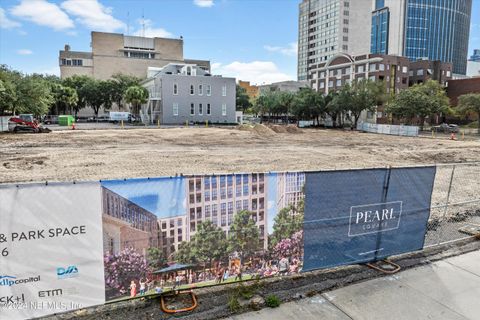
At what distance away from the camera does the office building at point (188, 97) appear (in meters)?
61.9

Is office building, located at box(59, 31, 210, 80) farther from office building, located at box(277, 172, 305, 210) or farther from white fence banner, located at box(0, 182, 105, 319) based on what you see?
white fence banner, located at box(0, 182, 105, 319)

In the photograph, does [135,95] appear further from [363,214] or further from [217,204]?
[217,204]

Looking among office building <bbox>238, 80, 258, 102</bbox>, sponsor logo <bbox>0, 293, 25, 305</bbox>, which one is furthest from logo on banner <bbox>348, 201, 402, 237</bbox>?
office building <bbox>238, 80, 258, 102</bbox>

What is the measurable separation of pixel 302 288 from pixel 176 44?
115032 millimetres

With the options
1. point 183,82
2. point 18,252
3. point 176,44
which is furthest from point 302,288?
point 176,44

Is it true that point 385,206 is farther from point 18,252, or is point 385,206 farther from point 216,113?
point 216,113

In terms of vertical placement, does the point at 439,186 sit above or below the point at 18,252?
below

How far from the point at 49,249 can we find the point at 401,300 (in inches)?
186

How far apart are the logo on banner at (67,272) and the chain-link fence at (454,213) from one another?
6.53m

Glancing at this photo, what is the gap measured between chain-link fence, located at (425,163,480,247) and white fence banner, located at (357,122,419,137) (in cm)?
3851

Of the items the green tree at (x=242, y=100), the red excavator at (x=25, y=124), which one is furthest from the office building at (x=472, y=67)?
the red excavator at (x=25, y=124)

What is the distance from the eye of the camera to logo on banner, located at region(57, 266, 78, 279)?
417 centimetres

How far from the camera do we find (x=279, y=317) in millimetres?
4426

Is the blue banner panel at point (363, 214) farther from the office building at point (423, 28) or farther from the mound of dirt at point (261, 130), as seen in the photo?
the office building at point (423, 28)
